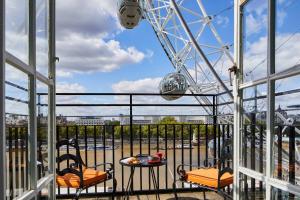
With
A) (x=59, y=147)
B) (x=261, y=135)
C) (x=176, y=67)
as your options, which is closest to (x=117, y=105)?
(x=59, y=147)

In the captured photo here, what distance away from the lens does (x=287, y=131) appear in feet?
5.61

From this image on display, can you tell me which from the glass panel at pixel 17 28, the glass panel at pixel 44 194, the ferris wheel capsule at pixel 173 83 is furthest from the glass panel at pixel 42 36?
the ferris wheel capsule at pixel 173 83

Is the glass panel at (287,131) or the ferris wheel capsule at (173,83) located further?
the ferris wheel capsule at (173,83)

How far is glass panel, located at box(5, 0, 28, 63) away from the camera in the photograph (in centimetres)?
114

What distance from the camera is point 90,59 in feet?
37.4

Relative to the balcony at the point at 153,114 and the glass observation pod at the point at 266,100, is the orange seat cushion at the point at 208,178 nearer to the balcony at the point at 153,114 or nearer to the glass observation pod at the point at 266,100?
the balcony at the point at 153,114

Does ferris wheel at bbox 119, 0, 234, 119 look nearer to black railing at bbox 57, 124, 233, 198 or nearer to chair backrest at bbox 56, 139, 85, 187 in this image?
black railing at bbox 57, 124, 233, 198

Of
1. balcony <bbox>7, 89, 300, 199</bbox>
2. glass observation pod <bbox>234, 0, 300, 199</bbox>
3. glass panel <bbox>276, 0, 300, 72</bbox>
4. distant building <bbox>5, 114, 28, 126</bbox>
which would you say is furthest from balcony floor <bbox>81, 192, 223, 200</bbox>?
distant building <bbox>5, 114, 28, 126</bbox>

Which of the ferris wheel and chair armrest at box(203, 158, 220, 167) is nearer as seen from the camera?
chair armrest at box(203, 158, 220, 167)

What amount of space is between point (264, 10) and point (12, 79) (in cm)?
149

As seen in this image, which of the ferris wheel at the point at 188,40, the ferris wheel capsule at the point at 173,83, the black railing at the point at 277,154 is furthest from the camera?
the ferris wheel at the point at 188,40

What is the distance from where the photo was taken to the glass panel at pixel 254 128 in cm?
189

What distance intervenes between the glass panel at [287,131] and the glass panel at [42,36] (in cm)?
133

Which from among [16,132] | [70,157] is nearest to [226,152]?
[70,157]
